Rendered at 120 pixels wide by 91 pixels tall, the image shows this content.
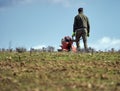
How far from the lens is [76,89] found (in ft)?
39.6

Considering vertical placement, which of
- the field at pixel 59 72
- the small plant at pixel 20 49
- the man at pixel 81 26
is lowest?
the field at pixel 59 72

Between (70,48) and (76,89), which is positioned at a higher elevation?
(70,48)

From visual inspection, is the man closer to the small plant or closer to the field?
the small plant

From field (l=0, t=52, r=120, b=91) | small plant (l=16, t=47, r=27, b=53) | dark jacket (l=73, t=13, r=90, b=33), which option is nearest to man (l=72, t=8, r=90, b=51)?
dark jacket (l=73, t=13, r=90, b=33)

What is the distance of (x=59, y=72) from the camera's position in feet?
50.6

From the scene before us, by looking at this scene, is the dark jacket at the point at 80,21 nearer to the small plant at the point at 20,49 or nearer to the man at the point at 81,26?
the man at the point at 81,26

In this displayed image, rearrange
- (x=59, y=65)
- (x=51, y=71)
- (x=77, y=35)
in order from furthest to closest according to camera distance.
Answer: (x=77, y=35), (x=59, y=65), (x=51, y=71)

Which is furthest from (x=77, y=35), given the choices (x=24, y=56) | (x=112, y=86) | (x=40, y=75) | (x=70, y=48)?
(x=112, y=86)

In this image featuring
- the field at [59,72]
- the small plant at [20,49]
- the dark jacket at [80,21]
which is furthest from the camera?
the dark jacket at [80,21]

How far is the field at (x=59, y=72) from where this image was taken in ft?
41.4

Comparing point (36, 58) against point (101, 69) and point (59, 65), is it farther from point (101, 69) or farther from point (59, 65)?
point (101, 69)

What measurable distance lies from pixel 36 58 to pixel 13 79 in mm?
5116

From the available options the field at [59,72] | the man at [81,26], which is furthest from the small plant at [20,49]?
the field at [59,72]

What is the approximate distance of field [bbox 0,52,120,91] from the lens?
1261cm
